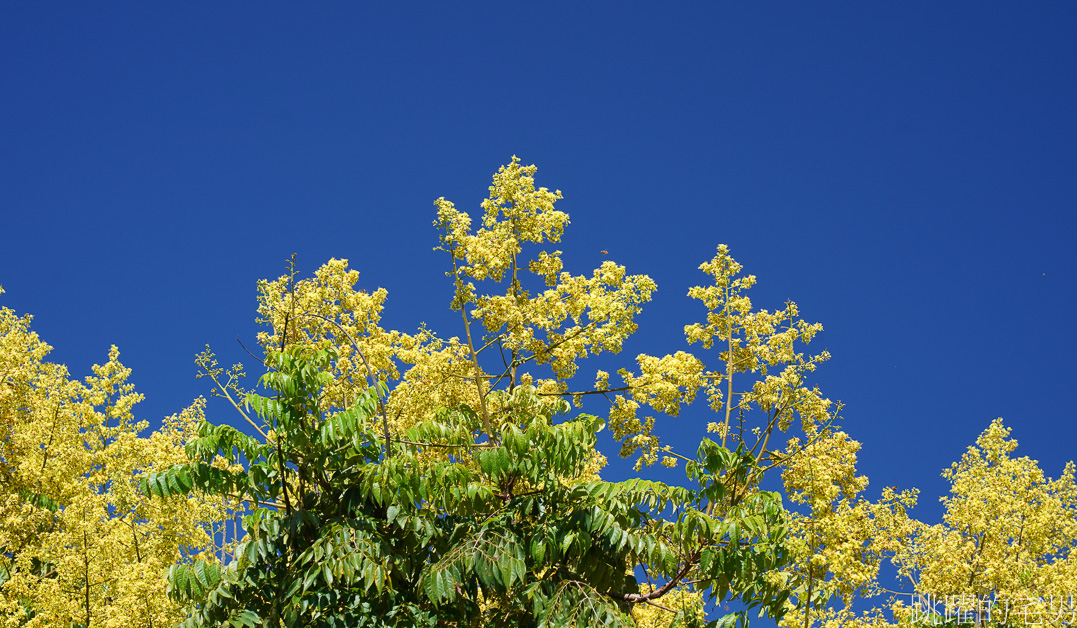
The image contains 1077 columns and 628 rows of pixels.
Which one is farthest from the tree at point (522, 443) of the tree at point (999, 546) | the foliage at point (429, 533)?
the tree at point (999, 546)

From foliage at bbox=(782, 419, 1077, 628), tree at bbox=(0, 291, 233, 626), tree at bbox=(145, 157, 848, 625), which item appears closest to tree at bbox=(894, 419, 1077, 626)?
foliage at bbox=(782, 419, 1077, 628)

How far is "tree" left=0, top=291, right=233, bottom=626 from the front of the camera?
29.3ft

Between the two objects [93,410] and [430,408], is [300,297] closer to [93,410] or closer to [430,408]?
[430,408]

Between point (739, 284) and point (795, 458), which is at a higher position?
point (739, 284)

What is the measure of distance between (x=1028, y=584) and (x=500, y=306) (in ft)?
20.2

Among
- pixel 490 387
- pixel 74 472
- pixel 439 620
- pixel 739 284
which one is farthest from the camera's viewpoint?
pixel 74 472

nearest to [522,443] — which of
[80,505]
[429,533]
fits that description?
[429,533]

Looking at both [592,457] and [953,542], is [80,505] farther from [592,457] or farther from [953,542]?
[953,542]

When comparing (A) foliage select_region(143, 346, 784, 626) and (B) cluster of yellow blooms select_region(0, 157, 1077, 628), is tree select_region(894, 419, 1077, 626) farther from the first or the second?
(A) foliage select_region(143, 346, 784, 626)

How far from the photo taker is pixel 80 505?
954 centimetres

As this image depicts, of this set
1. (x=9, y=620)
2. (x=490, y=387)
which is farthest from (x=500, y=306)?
(x=9, y=620)

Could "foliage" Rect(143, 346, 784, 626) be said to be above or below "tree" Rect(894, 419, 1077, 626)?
below

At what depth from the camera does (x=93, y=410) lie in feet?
41.2

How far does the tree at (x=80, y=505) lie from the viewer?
29.3 ft
